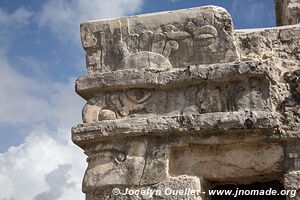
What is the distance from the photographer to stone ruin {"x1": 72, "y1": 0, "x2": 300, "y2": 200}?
4191 millimetres

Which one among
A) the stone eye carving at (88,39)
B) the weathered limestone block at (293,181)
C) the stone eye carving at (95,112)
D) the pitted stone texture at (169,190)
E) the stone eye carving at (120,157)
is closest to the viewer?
the weathered limestone block at (293,181)

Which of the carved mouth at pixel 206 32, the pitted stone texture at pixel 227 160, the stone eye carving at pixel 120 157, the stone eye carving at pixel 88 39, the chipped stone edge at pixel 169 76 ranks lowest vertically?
the pitted stone texture at pixel 227 160

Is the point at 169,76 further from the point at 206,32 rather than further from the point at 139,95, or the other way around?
the point at 206,32

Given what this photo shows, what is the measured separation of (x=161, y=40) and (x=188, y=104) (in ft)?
2.23

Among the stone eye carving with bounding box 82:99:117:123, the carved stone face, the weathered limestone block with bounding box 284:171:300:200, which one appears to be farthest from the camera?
the stone eye carving with bounding box 82:99:117:123

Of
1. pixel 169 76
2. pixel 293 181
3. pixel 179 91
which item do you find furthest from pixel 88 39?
pixel 293 181

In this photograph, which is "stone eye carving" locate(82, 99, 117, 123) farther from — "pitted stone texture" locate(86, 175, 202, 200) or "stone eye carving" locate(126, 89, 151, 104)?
"pitted stone texture" locate(86, 175, 202, 200)

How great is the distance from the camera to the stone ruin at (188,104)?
4191mm

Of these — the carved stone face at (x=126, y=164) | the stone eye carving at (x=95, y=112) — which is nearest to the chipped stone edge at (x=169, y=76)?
the stone eye carving at (x=95, y=112)

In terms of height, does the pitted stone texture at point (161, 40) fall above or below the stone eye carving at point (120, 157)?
above

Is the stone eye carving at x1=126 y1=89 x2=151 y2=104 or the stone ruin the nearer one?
the stone ruin

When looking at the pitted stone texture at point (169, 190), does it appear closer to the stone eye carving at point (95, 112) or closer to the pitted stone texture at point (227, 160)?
the pitted stone texture at point (227, 160)

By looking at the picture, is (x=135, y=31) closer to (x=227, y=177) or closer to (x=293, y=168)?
(x=227, y=177)

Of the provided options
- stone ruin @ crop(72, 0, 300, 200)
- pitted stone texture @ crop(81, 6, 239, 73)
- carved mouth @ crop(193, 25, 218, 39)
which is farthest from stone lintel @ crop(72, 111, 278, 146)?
carved mouth @ crop(193, 25, 218, 39)
